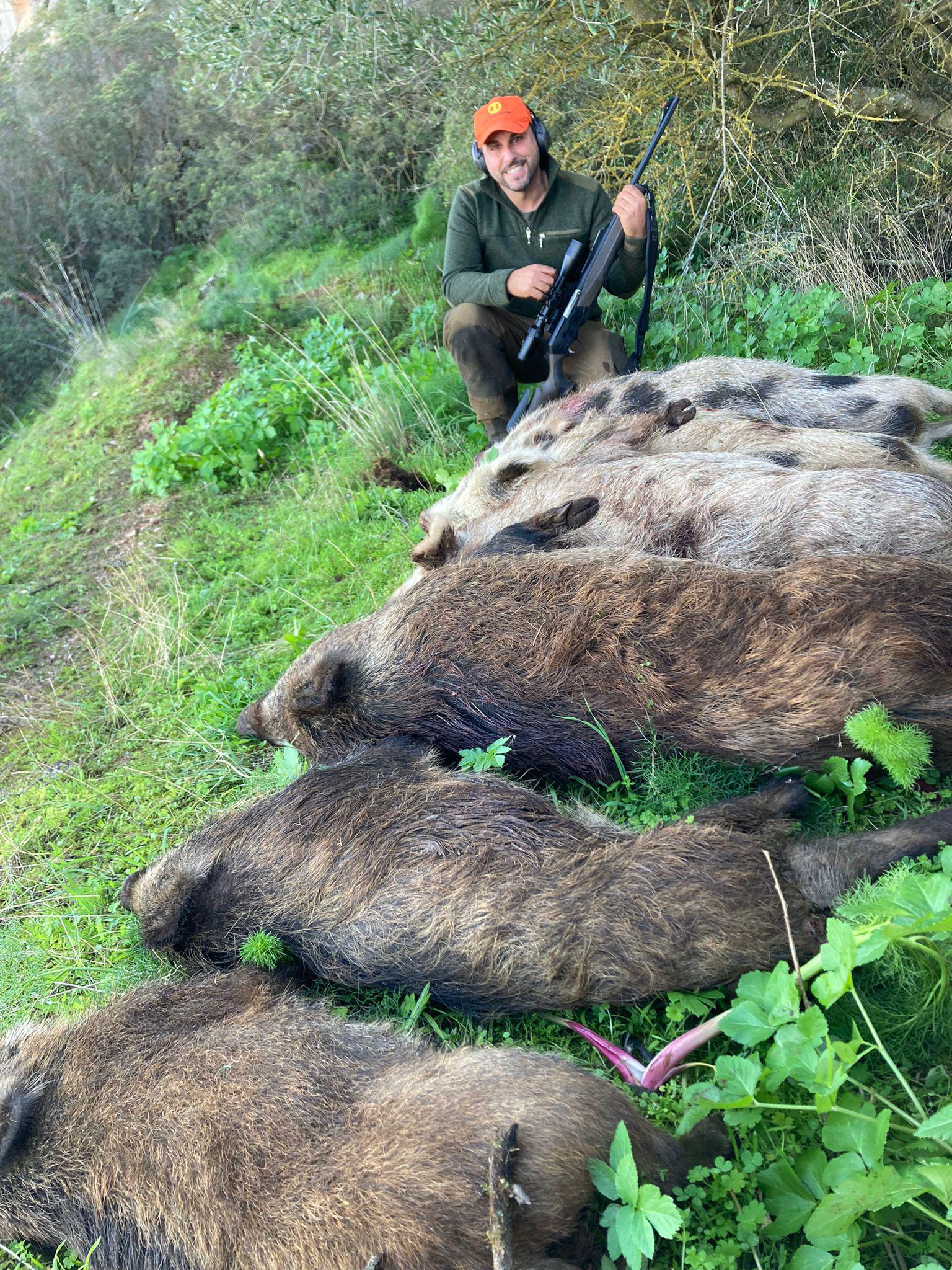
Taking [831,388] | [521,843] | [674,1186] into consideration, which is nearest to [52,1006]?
[521,843]

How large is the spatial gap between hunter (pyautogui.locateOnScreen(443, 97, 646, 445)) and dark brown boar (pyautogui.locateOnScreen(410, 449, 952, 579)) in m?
2.11

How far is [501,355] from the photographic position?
7039 millimetres

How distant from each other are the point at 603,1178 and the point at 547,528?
2.84m

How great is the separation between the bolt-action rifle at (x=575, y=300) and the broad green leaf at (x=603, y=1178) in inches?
205

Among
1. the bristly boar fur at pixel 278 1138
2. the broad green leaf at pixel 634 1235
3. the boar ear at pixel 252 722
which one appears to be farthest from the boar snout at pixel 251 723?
the broad green leaf at pixel 634 1235

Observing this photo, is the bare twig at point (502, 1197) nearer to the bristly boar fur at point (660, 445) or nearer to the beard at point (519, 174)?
the bristly boar fur at point (660, 445)

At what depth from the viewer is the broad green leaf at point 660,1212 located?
2.04 m

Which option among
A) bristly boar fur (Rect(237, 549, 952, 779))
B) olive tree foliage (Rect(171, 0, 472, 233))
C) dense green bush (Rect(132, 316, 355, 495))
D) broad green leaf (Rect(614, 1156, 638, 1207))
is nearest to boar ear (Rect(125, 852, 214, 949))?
bristly boar fur (Rect(237, 549, 952, 779))

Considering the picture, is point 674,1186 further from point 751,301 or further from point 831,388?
point 751,301

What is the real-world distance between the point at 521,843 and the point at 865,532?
73.5 inches

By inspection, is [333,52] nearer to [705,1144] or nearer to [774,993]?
[774,993]

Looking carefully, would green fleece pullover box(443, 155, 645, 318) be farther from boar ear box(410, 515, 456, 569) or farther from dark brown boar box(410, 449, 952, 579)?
boar ear box(410, 515, 456, 569)

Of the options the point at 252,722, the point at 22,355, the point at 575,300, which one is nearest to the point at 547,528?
the point at 252,722

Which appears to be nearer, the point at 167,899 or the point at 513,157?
the point at 167,899
